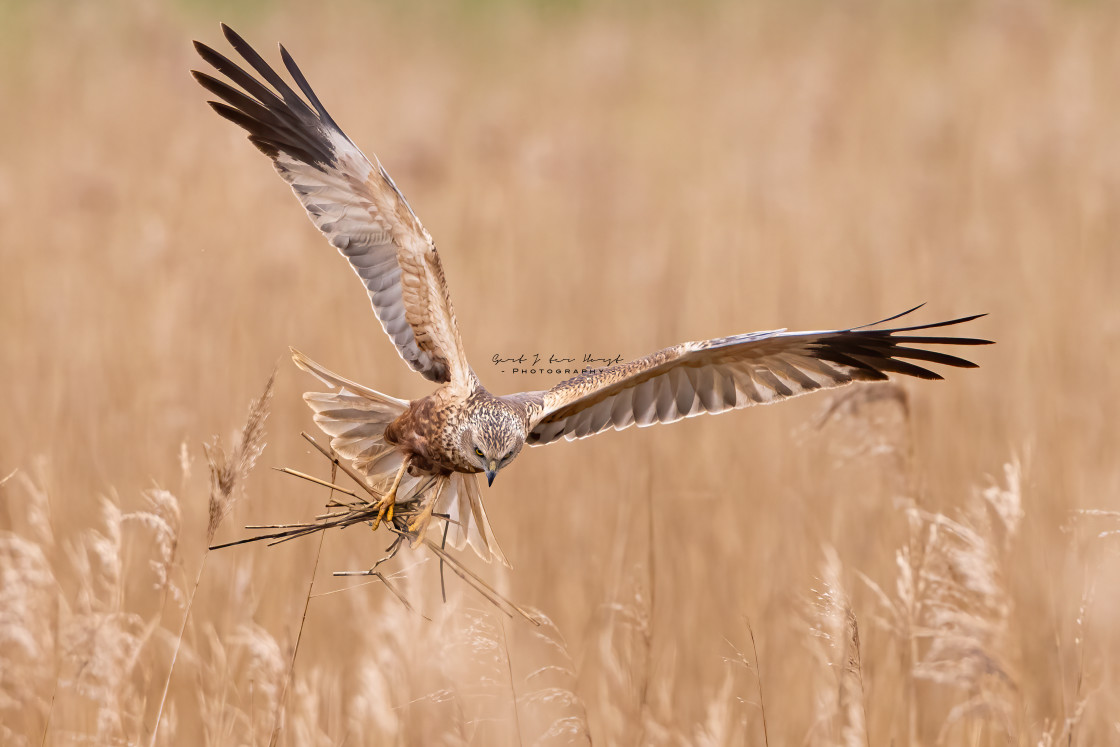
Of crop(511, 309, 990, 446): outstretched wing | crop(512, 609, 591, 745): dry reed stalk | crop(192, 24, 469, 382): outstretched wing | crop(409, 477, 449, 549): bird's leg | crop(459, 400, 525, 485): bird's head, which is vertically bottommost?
crop(512, 609, 591, 745): dry reed stalk

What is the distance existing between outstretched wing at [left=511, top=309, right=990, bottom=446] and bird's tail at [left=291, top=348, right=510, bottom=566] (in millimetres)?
271

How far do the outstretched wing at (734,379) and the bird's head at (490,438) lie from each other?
185mm

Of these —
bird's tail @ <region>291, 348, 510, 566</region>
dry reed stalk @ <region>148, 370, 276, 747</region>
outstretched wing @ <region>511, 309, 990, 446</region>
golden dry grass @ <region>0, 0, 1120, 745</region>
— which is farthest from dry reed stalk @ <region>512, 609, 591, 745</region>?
dry reed stalk @ <region>148, 370, 276, 747</region>

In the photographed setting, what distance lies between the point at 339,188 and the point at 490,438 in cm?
93

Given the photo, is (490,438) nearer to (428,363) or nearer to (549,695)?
(428,363)

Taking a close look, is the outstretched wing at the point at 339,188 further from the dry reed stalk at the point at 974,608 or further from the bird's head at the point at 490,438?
Answer: the dry reed stalk at the point at 974,608

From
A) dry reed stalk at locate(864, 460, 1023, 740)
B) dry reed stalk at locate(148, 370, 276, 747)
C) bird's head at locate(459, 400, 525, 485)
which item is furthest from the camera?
dry reed stalk at locate(864, 460, 1023, 740)

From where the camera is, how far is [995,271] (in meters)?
5.79

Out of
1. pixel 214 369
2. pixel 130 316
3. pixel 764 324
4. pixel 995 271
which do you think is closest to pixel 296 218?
pixel 130 316

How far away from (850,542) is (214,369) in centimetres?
292

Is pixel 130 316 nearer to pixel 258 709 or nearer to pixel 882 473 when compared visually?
pixel 258 709

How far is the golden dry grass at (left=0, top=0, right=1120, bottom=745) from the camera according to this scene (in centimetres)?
290

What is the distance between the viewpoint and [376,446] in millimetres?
2984

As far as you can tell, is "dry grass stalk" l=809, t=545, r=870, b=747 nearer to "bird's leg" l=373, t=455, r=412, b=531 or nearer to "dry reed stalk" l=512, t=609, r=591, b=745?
"dry reed stalk" l=512, t=609, r=591, b=745
